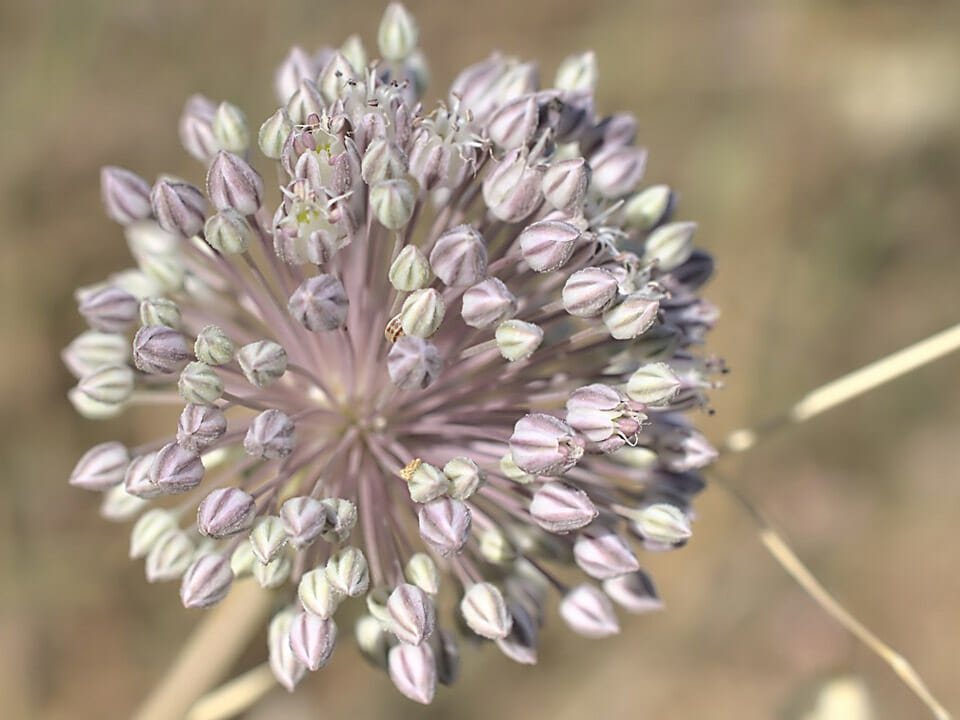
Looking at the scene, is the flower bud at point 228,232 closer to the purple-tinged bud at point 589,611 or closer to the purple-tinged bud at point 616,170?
the purple-tinged bud at point 616,170

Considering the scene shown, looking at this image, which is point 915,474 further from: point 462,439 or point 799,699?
point 462,439

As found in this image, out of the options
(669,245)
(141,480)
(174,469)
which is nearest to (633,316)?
(669,245)

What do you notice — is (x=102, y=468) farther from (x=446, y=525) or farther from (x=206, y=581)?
(x=446, y=525)

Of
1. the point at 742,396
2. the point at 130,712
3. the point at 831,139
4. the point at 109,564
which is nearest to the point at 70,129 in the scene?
the point at 109,564

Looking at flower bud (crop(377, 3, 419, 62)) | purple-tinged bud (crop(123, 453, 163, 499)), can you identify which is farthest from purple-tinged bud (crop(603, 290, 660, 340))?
purple-tinged bud (crop(123, 453, 163, 499))

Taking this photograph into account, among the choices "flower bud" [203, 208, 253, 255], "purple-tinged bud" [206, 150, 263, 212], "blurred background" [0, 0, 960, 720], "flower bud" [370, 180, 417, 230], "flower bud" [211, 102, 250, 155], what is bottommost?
"blurred background" [0, 0, 960, 720]

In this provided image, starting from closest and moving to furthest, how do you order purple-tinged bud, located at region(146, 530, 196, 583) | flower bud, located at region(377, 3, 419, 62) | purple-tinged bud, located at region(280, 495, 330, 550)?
1. purple-tinged bud, located at region(280, 495, 330, 550)
2. purple-tinged bud, located at region(146, 530, 196, 583)
3. flower bud, located at region(377, 3, 419, 62)

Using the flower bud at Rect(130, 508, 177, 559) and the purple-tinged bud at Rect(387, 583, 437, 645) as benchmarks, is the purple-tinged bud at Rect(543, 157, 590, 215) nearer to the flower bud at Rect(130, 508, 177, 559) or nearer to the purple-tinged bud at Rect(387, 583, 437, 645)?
the purple-tinged bud at Rect(387, 583, 437, 645)
